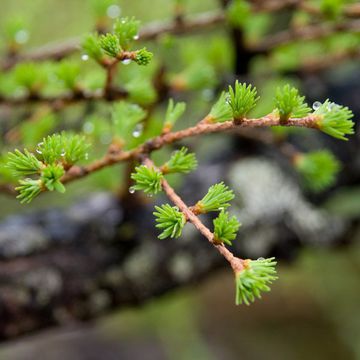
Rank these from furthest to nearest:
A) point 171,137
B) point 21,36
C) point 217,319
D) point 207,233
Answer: point 217,319 < point 21,36 < point 171,137 < point 207,233

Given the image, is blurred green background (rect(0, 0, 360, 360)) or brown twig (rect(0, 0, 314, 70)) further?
blurred green background (rect(0, 0, 360, 360))

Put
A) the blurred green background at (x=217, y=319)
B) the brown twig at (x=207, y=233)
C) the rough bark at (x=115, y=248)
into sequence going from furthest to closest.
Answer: the blurred green background at (x=217, y=319)
the rough bark at (x=115, y=248)
the brown twig at (x=207, y=233)

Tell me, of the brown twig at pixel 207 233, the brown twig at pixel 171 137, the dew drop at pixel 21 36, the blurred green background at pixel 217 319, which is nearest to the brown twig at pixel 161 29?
the dew drop at pixel 21 36

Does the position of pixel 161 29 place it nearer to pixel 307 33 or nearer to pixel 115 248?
pixel 307 33

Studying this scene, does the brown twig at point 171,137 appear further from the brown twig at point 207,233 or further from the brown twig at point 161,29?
the brown twig at point 161,29

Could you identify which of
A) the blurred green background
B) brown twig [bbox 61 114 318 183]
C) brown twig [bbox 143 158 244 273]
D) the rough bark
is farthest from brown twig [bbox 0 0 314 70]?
the blurred green background

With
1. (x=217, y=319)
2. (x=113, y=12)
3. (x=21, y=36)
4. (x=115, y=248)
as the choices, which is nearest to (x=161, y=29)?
(x=113, y=12)

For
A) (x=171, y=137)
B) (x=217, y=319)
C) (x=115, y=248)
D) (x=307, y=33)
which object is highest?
(x=171, y=137)

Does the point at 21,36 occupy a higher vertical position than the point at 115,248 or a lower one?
higher

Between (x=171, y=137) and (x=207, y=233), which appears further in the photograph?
(x=171, y=137)

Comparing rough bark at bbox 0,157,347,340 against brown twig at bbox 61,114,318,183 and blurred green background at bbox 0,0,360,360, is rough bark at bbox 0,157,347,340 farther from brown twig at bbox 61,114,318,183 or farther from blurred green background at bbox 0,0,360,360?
blurred green background at bbox 0,0,360,360
